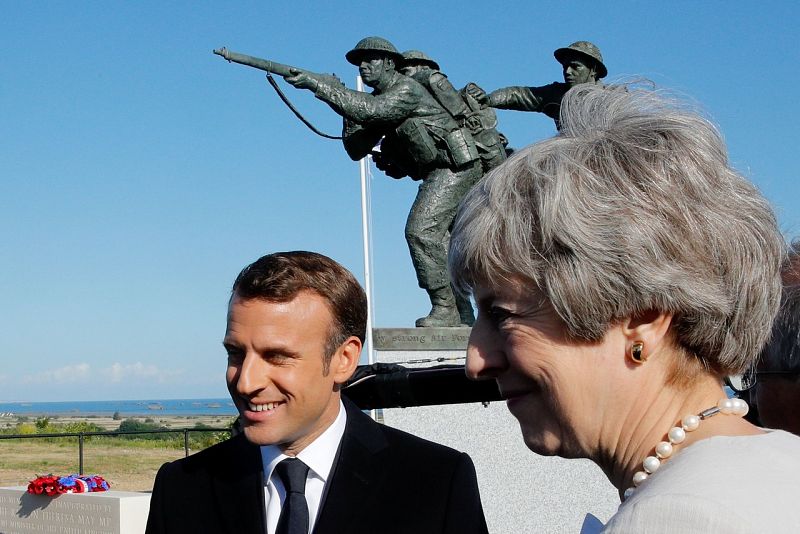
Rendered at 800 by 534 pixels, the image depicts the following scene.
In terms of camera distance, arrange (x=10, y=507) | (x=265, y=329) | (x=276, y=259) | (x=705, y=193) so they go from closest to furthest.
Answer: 1. (x=705, y=193)
2. (x=265, y=329)
3. (x=276, y=259)
4. (x=10, y=507)

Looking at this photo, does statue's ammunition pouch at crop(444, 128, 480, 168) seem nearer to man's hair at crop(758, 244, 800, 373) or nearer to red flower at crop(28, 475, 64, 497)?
red flower at crop(28, 475, 64, 497)

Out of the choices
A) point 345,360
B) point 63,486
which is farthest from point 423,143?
point 345,360

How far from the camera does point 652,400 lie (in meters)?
1.39

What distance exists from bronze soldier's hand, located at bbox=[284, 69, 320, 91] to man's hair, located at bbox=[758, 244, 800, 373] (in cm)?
619

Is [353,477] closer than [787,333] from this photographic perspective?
No

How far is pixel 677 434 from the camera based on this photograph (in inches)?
53.7

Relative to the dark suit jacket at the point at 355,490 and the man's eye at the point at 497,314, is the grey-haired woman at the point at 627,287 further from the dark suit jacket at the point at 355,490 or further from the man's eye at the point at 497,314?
the dark suit jacket at the point at 355,490

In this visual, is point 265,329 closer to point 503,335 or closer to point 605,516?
point 503,335

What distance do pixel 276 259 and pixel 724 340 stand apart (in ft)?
5.28

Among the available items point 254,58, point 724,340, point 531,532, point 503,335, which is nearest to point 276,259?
point 503,335

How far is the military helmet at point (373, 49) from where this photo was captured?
24.8 ft

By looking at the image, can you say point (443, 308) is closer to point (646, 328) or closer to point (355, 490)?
point (355, 490)

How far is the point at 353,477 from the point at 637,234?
148 centimetres

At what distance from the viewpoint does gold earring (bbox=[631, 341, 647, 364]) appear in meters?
1.39
